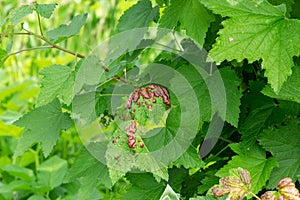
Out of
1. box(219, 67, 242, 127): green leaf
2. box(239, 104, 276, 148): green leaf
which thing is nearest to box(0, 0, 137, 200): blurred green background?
box(219, 67, 242, 127): green leaf

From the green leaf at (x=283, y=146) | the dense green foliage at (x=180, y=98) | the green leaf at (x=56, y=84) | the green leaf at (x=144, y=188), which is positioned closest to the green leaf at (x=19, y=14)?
the dense green foliage at (x=180, y=98)

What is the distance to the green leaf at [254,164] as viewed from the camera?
4.74ft

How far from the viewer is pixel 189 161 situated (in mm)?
1479

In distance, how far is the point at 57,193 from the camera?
2590mm

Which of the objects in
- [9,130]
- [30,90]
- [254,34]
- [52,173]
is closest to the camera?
[254,34]

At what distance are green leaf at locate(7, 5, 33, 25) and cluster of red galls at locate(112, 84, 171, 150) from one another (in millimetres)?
330

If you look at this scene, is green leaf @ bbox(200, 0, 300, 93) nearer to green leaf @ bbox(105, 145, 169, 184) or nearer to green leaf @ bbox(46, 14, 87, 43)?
green leaf @ bbox(105, 145, 169, 184)

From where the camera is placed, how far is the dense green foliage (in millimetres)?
1289

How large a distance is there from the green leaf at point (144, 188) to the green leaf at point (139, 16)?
0.42 meters

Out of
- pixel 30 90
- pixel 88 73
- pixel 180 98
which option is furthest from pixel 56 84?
pixel 30 90

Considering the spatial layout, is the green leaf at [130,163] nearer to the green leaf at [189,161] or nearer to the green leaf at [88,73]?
the green leaf at [189,161]

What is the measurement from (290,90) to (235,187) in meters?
0.39

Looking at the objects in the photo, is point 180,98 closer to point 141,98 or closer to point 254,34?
point 141,98

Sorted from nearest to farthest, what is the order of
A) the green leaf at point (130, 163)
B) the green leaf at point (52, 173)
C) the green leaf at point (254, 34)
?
1. the green leaf at point (254, 34)
2. the green leaf at point (130, 163)
3. the green leaf at point (52, 173)
